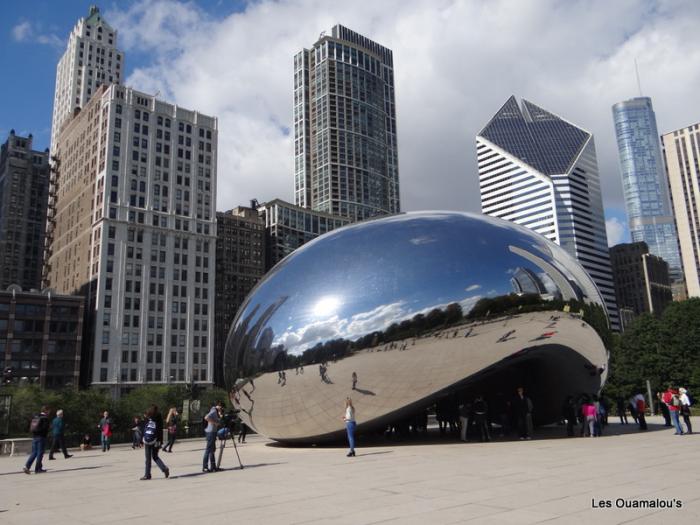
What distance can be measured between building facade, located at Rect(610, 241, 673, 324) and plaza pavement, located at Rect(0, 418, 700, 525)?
6925 inches

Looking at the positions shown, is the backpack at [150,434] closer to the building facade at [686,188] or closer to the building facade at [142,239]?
the building facade at [142,239]

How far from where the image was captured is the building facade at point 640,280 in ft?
573

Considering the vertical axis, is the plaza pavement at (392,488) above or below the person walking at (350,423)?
below

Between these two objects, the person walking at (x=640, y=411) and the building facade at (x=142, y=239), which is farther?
the building facade at (x=142, y=239)

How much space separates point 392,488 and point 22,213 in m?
149

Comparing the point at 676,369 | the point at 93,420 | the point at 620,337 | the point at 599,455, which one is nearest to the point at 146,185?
the point at 93,420

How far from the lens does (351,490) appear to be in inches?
356

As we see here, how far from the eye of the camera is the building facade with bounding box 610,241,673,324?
174750 millimetres

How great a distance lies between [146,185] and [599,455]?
325 feet

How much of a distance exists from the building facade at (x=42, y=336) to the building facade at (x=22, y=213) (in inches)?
1929

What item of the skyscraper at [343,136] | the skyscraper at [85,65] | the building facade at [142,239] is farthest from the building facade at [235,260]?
the skyscraper at [85,65]

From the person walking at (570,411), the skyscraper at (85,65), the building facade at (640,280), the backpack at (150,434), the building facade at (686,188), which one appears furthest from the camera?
the building facade at (640,280)

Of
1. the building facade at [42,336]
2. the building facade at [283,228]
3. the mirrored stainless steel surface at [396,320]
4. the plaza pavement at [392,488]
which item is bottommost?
the plaza pavement at [392,488]

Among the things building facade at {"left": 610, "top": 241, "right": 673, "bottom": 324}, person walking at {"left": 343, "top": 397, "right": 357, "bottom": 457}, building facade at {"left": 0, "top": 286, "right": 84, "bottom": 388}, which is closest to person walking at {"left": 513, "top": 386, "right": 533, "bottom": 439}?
person walking at {"left": 343, "top": 397, "right": 357, "bottom": 457}
